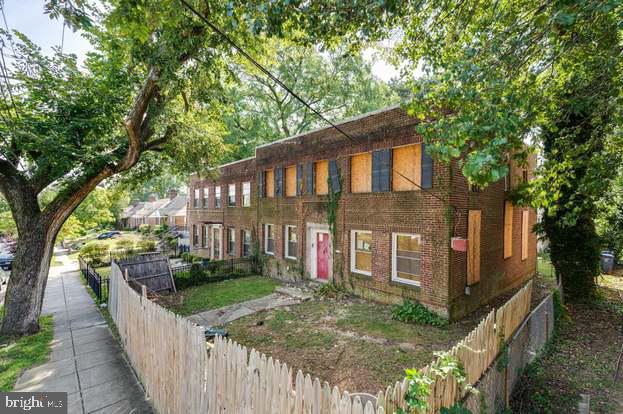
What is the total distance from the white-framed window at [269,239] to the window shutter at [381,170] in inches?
265

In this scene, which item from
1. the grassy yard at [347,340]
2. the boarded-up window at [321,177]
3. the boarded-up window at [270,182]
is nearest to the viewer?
the grassy yard at [347,340]

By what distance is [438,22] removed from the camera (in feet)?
17.3

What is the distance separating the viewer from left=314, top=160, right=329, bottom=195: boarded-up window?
11781mm

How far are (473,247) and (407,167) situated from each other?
10.8 ft

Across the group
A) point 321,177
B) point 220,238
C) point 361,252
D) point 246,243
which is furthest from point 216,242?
point 361,252

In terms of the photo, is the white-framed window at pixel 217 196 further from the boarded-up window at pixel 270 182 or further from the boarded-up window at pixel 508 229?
the boarded-up window at pixel 508 229

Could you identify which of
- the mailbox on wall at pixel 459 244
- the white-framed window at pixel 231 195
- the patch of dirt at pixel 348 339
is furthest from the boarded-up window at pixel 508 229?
the white-framed window at pixel 231 195

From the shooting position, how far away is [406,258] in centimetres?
916

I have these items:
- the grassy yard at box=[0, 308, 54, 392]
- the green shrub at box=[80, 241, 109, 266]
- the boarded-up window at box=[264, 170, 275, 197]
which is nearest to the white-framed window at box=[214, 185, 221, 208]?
the boarded-up window at box=[264, 170, 275, 197]

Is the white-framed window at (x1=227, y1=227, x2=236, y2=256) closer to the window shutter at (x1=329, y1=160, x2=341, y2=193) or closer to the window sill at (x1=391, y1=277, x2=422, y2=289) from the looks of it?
the window shutter at (x1=329, y1=160, x2=341, y2=193)

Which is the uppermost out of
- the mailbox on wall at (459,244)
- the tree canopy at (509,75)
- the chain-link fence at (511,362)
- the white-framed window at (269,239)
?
the tree canopy at (509,75)

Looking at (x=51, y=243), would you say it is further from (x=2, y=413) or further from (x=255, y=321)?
(x=255, y=321)

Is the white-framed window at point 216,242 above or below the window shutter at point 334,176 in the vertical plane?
below

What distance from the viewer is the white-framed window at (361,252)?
10.2 m
